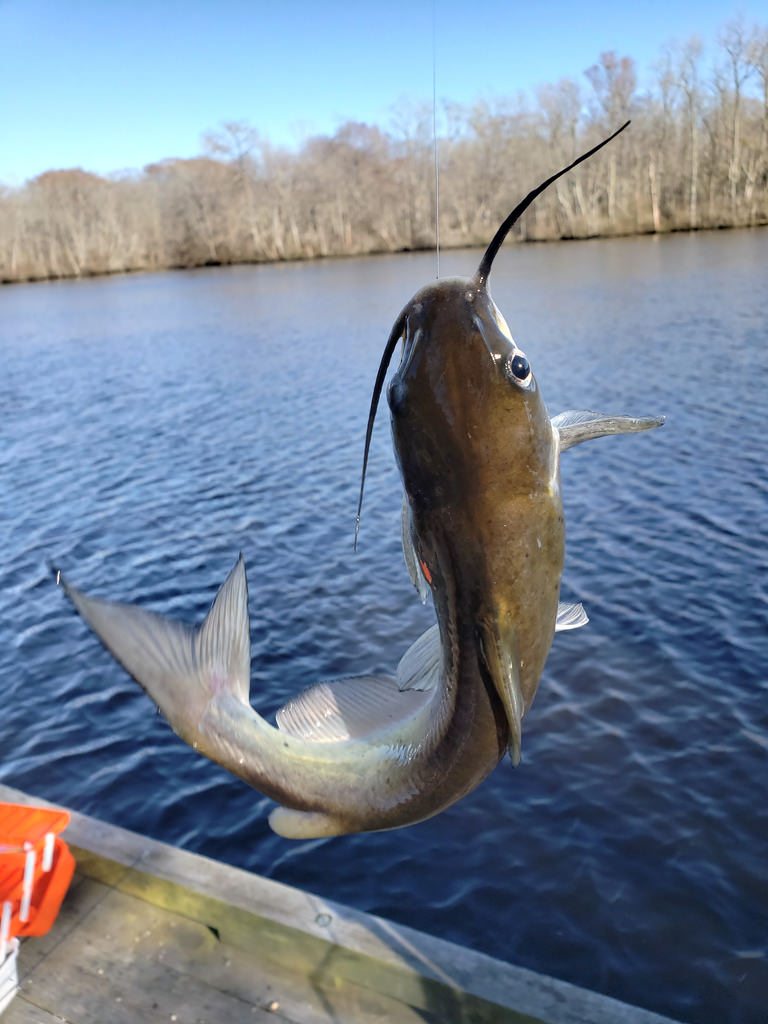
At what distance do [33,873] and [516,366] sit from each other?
527cm

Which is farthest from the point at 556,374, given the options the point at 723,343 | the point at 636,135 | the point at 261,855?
the point at 636,135

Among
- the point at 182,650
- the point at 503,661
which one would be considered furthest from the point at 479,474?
the point at 182,650

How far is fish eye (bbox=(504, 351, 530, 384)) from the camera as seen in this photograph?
1614 mm

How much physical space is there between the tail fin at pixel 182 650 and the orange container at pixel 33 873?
171 inches

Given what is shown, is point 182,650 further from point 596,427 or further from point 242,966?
point 242,966

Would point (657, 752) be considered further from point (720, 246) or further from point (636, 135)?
point (636, 135)

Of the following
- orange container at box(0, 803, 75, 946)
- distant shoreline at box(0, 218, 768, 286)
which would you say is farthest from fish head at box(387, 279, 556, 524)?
distant shoreline at box(0, 218, 768, 286)

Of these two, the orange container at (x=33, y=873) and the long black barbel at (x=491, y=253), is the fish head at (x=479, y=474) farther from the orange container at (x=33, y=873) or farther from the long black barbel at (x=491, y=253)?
the orange container at (x=33, y=873)

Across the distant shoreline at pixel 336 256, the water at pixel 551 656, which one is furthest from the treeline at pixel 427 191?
the water at pixel 551 656

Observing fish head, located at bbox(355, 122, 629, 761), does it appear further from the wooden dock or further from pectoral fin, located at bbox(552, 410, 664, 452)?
the wooden dock

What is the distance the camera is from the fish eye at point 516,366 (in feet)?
5.30

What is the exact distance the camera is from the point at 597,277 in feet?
133

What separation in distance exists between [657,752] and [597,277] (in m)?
35.6

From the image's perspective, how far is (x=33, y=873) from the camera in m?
5.52
